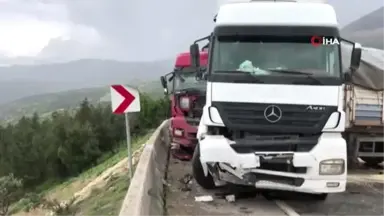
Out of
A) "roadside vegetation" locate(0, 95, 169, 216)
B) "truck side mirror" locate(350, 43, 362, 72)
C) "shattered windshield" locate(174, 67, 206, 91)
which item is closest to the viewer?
"truck side mirror" locate(350, 43, 362, 72)

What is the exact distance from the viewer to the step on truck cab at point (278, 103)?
26.5 ft

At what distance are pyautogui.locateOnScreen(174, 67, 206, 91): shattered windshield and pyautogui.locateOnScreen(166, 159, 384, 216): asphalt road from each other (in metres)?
3.89

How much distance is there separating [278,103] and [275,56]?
75 centimetres

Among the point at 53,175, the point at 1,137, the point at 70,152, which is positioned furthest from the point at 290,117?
the point at 1,137

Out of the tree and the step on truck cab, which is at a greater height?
the step on truck cab

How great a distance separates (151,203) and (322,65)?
3313 millimetres

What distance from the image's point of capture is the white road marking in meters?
8.26

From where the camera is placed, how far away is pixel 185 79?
48.0 feet

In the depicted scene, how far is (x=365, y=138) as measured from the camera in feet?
39.3

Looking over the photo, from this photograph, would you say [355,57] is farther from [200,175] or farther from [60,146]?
[60,146]

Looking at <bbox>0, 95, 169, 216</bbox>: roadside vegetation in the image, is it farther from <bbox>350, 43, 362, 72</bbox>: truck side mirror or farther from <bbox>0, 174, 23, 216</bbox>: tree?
<bbox>350, 43, 362, 72</bbox>: truck side mirror

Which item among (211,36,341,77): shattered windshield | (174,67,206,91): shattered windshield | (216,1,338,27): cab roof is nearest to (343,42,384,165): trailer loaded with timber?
(216,1,338,27): cab roof

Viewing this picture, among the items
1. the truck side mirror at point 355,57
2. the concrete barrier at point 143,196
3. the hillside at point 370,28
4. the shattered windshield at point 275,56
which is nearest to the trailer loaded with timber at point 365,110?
the truck side mirror at point 355,57

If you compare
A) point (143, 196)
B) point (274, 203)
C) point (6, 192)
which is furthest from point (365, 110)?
point (6, 192)
